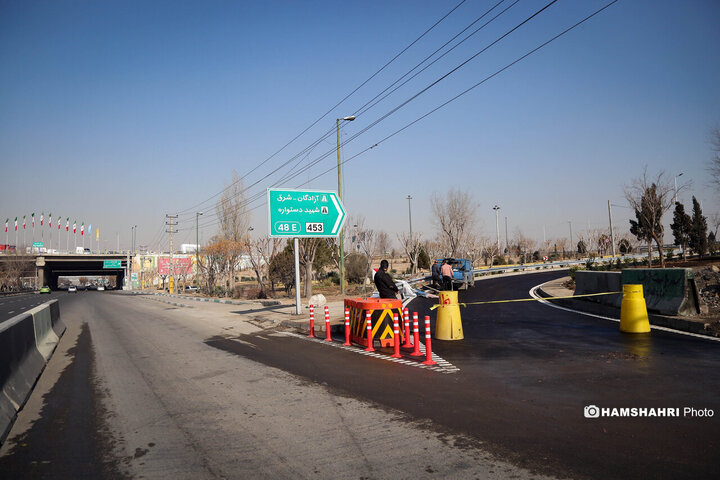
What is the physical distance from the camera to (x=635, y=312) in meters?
11.1

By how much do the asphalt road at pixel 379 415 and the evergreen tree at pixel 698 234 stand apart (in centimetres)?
3953

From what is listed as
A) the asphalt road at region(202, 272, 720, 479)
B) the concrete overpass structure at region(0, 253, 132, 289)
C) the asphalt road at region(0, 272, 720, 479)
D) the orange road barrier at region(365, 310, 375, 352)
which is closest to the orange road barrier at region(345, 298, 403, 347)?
the orange road barrier at region(365, 310, 375, 352)

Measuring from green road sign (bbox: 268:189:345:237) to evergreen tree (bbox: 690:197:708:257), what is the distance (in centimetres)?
3798

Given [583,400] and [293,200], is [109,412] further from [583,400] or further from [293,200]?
[293,200]

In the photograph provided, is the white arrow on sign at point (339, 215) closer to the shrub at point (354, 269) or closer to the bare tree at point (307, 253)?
the bare tree at point (307, 253)

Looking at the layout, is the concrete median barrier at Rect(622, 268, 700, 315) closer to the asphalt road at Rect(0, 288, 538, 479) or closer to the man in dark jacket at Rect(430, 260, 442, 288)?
the asphalt road at Rect(0, 288, 538, 479)

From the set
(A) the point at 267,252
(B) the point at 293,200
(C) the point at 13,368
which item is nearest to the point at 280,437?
(C) the point at 13,368

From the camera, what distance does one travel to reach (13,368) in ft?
24.3

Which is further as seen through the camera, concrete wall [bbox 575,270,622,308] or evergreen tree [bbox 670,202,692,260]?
evergreen tree [bbox 670,202,692,260]

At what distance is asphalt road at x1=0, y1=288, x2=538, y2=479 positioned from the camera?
4258mm

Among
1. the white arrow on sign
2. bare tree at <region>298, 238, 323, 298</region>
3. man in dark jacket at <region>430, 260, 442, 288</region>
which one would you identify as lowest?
man in dark jacket at <region>430, 260, 442, 288</region>

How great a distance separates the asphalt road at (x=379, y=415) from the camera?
4270mm

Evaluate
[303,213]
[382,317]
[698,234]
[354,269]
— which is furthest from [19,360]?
[698,234]

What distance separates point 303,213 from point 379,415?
562 inches
